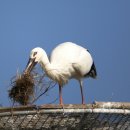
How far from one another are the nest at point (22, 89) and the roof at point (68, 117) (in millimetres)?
1344

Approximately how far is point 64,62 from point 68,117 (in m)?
2.92

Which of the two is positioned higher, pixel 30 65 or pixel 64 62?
pixel 30 65

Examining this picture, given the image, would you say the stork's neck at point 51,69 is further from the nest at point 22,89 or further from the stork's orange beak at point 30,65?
the nest at point 22,89

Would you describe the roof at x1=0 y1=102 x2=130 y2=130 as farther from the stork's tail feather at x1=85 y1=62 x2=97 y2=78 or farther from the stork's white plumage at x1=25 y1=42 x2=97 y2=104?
the stork's tail feather at x1=85 y1=62 x2=97 y2=78

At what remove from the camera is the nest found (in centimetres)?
426

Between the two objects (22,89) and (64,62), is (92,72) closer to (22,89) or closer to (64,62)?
(64,62)

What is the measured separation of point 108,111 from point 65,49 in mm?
3074

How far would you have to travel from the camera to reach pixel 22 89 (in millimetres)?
4418

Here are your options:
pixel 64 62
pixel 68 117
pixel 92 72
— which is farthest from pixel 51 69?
pixel 68 117

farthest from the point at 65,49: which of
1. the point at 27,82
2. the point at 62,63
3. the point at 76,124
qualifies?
the point at 76,124

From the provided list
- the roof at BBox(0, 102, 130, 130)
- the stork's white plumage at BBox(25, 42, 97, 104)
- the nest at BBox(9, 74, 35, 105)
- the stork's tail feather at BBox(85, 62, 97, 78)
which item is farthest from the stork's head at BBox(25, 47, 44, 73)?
the roof at BBox(0, 102, 130, 130)

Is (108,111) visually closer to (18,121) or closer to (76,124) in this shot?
(76,124)

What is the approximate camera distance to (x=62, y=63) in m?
5.62

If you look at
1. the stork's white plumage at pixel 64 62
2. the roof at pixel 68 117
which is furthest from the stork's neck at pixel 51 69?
the roof at pixel 68 117
